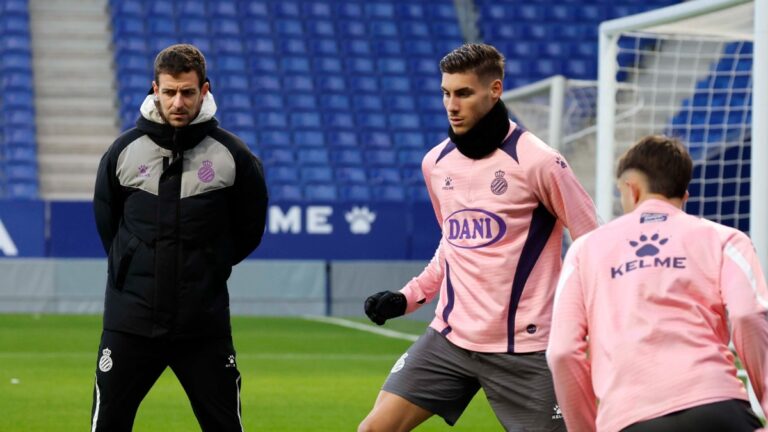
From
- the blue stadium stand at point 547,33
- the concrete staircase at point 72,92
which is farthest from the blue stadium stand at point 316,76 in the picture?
the blue stadium stand at point 547,33

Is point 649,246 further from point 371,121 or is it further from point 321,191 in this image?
point 371,121

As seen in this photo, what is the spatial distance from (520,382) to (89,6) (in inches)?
854

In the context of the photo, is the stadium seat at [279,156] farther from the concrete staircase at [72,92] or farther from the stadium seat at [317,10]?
the stadium seat at [317,10]

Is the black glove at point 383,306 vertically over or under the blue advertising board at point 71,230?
over

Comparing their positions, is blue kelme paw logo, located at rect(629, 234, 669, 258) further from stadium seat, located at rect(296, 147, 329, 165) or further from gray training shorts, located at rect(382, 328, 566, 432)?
stadium seat, located at rect(296, 147, 329, 165)

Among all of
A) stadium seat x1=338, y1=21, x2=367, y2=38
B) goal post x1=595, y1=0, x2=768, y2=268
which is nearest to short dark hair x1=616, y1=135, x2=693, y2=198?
goal post x1=595, y1=0, x2=768, y2=268

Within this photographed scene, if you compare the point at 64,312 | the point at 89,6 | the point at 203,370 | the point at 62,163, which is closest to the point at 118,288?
the point at 203,370

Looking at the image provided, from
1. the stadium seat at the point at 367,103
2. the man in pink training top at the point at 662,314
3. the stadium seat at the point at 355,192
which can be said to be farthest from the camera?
the stadium seat at the point at 367,103

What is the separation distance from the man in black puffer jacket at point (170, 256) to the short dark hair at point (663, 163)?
7.02ft

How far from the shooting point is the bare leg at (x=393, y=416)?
5.10m

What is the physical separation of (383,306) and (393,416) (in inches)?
16.8

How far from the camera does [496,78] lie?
17.0 feet

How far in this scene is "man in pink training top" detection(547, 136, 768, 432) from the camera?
357 centimetres

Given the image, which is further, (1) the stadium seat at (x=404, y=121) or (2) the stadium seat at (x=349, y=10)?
(2) the stadium seat at (x=349, y=10)
